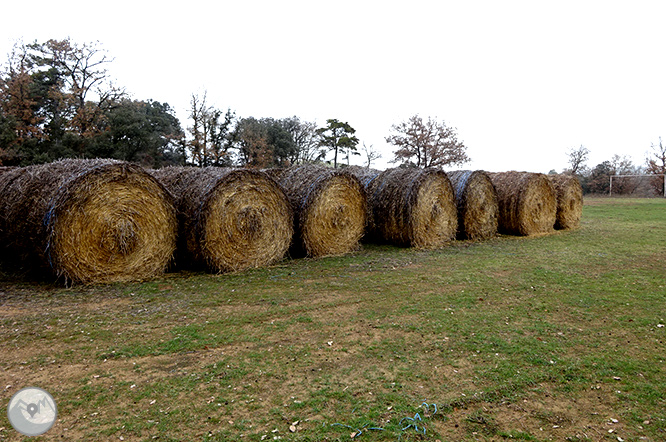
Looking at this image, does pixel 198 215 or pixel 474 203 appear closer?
pixel 198 215

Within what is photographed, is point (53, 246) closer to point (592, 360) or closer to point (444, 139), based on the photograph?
point (592, 360)

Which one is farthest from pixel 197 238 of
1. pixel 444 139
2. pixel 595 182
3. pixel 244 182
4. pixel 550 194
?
pixel 595 182

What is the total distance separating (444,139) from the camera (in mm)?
44156

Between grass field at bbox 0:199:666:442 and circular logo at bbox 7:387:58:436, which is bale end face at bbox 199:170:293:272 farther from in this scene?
circular logo at bbox 7:387:58:436

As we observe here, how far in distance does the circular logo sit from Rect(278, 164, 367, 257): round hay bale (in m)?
6.32

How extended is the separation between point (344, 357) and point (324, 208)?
5.85 m

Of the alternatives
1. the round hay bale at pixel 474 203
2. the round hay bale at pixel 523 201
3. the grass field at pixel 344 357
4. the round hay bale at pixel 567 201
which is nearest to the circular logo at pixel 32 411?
the grass field at pixel 344 357

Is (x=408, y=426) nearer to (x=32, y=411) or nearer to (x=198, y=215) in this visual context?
(x=32, y=411)

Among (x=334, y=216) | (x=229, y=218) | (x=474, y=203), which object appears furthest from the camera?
(x=474, y=203)

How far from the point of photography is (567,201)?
1628 centimetres

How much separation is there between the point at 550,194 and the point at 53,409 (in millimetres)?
15938

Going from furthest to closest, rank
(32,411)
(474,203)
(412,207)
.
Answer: (474,203), (412,207), (32,411)

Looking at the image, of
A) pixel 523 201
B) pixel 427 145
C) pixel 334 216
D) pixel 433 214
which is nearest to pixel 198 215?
pixel 334 216

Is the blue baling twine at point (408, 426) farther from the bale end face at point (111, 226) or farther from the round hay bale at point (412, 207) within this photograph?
the round hay bale at point (412, 207)
